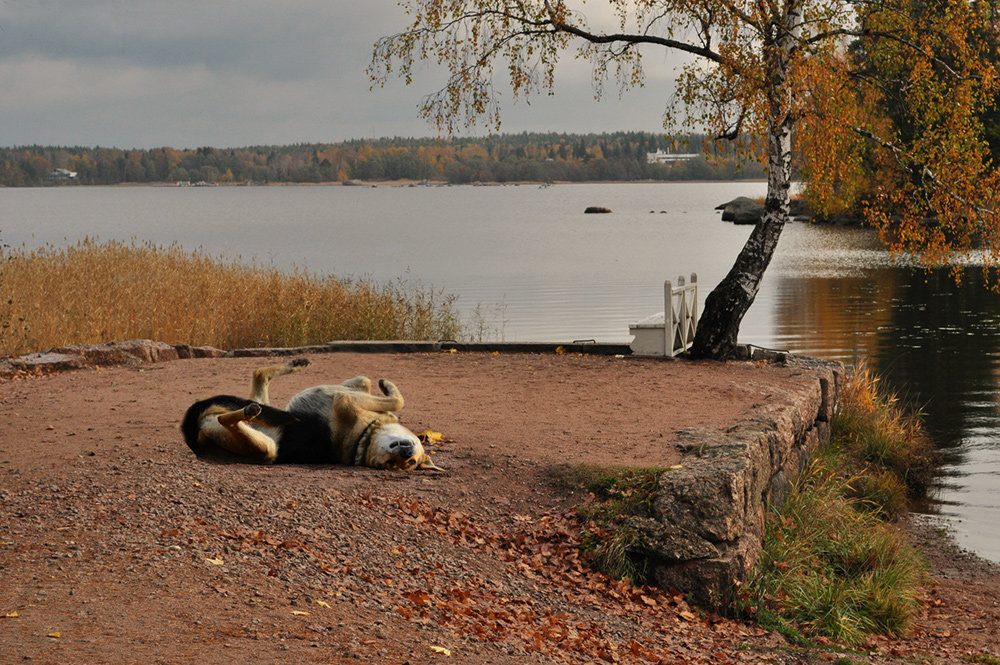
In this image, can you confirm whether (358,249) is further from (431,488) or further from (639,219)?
(431,488)

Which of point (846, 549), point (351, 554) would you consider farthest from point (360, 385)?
point (846, 549)

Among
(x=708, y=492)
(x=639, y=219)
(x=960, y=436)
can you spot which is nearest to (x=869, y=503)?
(x=960, y=436)

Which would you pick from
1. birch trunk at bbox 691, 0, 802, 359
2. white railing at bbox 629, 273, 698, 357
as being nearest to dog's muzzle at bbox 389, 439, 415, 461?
white railing at bbox 629, 273, 698, 357

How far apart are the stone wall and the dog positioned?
195 centimetres

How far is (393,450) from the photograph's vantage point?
8.09 meters

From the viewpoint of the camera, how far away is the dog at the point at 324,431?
778 centimetres

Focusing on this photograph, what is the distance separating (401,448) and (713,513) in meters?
2.44

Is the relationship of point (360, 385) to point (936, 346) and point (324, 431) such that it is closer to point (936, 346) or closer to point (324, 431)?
point (324, 431)

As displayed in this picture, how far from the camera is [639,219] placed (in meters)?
95.8

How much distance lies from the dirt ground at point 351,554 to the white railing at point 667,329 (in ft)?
9.67

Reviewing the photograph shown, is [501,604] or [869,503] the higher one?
[501,604]

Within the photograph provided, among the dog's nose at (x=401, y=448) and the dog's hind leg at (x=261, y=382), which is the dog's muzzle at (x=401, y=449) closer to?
the dog's nose at (x=401, y=448)

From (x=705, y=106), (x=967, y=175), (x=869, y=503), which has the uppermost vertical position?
(x=705, y=106)

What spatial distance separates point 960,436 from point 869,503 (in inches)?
164
